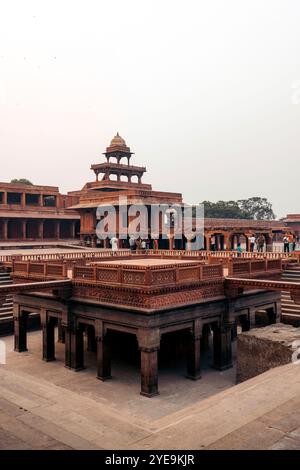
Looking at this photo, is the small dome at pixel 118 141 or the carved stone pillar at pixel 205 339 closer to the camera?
the carved stone pillar at pixel 205 339

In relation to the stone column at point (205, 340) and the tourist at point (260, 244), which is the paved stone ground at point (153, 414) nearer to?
the stone column at point (205, 340)

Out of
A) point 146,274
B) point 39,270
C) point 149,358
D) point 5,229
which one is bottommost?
point 149,358

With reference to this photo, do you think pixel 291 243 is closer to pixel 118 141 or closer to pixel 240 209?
pixel 118 141

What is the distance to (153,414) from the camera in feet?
38.5

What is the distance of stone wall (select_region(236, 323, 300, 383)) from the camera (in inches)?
510

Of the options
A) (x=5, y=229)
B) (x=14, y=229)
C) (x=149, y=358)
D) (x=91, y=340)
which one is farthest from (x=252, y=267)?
(x=14, y=229)

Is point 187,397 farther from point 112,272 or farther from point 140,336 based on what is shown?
point 112,272

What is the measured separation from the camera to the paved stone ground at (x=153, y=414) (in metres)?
7.66

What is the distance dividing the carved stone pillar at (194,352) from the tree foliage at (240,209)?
224 feet

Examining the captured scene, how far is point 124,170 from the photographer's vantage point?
174ft

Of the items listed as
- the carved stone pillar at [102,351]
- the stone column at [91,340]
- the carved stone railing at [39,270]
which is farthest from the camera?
the stone column at [91,340]

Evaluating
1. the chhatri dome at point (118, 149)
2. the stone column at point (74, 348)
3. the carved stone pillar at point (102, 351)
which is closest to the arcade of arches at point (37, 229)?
the chhatri dome at point (118, 149)

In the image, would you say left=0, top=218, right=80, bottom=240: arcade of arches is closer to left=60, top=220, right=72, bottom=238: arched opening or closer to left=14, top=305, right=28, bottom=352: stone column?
left=60, top=220, right=72, bottom=238: arched opening

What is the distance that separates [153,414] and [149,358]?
175 centimetres
